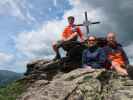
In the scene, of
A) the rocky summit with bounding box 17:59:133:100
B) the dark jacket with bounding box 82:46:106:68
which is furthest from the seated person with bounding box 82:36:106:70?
the rocky summit with bounding box 17:59:133:100

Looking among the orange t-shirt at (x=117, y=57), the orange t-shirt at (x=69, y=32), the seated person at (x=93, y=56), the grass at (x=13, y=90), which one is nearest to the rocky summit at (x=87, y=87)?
the seated person at (x=93, y=56)

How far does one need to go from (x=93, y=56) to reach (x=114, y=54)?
1.15 meters

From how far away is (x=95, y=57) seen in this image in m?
17.6

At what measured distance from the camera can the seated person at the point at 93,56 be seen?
1753 cm

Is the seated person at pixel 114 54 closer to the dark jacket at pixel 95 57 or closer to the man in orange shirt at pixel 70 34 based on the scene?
the dark jacket at pixel 95 57

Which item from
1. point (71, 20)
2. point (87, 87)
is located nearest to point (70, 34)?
point (71, 20)

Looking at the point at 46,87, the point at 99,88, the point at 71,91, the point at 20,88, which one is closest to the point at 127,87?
the point at 99,88

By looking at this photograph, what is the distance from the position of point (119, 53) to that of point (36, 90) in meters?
4.47

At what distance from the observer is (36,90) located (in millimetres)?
16484

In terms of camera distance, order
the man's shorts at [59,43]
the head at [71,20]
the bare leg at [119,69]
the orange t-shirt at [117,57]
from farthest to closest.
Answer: the man's shorts at [59,43]
the head at [71,20]
the orange t-shirt at [117,57]
the bare leg at [119,69]

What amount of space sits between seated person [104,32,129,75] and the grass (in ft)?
17.5

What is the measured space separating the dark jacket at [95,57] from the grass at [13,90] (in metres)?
4.50

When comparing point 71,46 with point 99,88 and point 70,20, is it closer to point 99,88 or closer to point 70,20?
point 70,20

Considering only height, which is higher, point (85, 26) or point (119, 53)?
point (85, 26)
